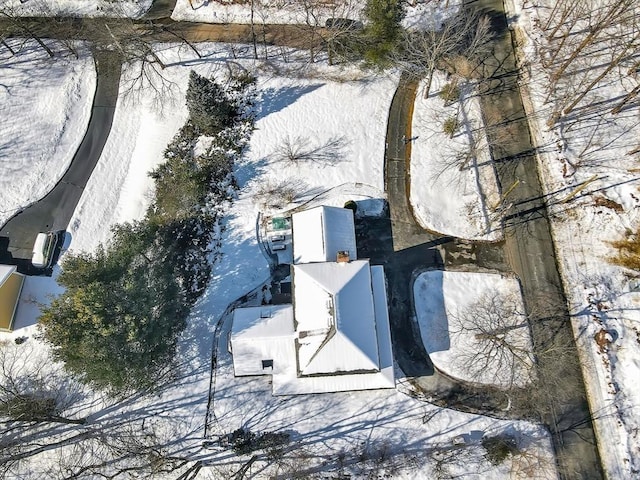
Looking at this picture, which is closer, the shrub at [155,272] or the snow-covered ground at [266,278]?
the shrub at [155,272]

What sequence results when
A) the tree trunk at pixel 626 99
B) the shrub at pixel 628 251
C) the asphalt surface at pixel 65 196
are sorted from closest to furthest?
1. the shrub at pixel 628 251
2. the tree trunk at pixel 626 99
3. the asphalt surface at pixel 65 196

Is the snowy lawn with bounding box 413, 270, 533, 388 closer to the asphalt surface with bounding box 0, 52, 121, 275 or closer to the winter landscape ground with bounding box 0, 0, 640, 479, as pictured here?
the winter landscape ground with bounding box 0, 0, 640, 479

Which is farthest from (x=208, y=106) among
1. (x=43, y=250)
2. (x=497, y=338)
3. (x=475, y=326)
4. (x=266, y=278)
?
(x=497, y=338)

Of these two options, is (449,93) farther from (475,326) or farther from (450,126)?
(475,326)

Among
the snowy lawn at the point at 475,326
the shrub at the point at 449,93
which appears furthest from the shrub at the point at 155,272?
the snowy lawn at the point at 475,326

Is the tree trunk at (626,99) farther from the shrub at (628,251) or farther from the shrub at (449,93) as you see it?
the shrub at (449,93)

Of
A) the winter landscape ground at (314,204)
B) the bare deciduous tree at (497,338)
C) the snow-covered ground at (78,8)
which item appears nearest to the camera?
the winter landscape ground at (314,204)
